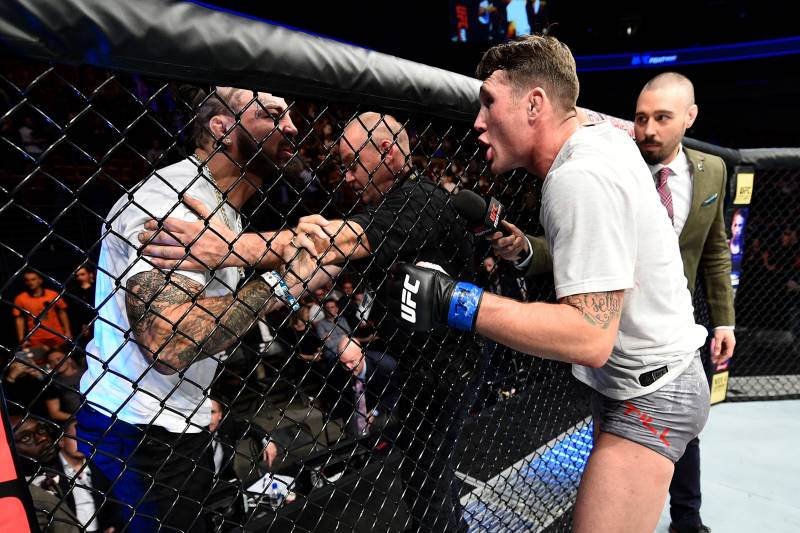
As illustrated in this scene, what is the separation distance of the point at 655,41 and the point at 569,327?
11963mm

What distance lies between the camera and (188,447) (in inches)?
50.8

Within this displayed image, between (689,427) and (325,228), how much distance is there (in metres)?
0.99

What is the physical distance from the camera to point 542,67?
1069mm

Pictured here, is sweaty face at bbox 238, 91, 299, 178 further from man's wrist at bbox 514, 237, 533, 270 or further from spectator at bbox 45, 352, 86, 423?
spectator at bbox 45, 352, 86, 423

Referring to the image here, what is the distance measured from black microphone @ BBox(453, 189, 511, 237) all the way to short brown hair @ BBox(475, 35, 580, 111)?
10.7 inches

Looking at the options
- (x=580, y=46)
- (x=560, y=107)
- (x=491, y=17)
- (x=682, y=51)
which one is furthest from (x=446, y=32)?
(x=560, y=107)

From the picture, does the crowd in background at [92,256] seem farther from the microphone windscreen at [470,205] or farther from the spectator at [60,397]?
the microphone windscreen at [470,205]

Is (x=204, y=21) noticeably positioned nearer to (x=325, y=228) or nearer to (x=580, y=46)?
(x=325, y=228)

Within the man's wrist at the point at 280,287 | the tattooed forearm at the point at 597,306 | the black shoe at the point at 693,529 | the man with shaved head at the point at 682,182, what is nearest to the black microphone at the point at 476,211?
the tattooed forearm at the point at 597,306

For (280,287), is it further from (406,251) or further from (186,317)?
(406,251)

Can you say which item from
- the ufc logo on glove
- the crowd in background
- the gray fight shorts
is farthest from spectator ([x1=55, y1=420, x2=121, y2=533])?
the gray fight shorts

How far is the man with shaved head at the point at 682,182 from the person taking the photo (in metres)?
1.79

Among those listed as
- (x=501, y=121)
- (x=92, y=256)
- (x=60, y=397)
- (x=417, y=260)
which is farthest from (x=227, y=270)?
(x=60, y=397)

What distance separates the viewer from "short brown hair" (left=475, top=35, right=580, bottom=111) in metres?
1.07
